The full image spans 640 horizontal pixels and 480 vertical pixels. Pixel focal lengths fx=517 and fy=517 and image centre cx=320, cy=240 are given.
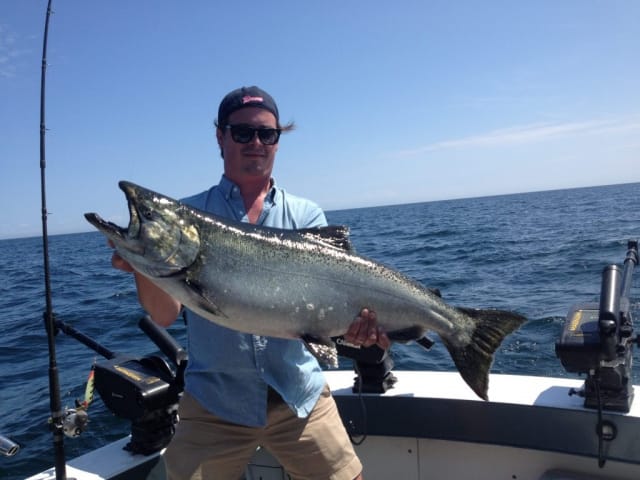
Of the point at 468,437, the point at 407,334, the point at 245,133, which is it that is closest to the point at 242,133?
the point at 245,133

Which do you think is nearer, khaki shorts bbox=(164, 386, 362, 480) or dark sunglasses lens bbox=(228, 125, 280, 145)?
khaki shorts bbox=(164, 386, 362, 480)

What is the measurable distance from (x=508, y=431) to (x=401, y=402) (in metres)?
0.90

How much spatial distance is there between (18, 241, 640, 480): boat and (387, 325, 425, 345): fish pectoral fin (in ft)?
1.73

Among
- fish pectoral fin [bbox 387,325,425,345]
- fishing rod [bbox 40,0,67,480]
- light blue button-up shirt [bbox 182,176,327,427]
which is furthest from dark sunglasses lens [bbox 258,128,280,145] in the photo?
fishing rod [bbox 40,0,67,480]

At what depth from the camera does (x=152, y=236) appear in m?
2.95

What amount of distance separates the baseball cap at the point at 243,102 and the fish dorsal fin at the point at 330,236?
0.87 m

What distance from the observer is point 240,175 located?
3570 millimetres

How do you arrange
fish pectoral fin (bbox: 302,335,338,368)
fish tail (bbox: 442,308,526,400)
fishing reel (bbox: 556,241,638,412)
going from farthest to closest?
fishing reel (bbox: 556,241,638,412), fish tail (bbox: 442,308,526,400), fish pectoral fin (bbox: 302,335,338,368)

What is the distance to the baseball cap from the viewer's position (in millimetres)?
3514

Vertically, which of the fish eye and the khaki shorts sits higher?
the fish eye

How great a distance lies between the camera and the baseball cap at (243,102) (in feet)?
11.5

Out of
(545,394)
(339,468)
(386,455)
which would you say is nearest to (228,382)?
(339,468)

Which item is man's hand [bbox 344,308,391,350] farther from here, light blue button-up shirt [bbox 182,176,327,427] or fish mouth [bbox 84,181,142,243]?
fish mouth [bbox 84,181,142,243]

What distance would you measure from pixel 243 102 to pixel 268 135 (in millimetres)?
280
